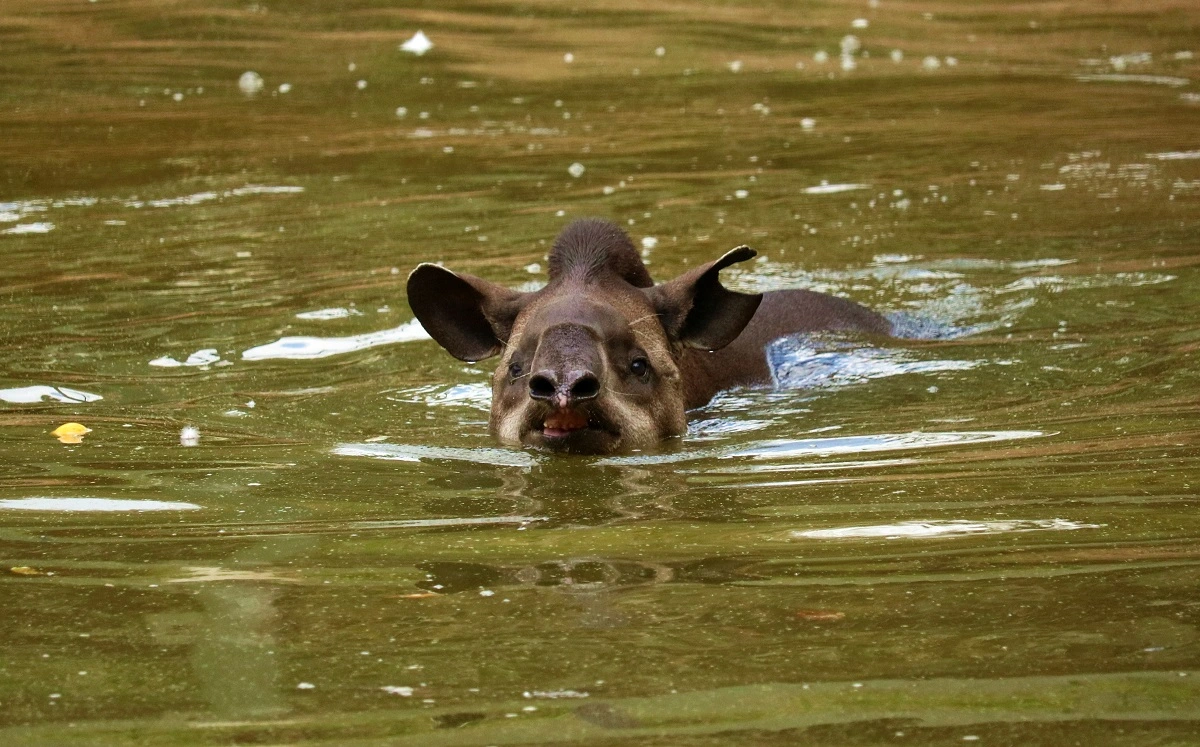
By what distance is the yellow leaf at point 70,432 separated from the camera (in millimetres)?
7621

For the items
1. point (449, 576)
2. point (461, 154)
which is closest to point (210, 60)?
point (461, 154)

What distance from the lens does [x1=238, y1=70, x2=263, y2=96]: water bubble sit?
19250 mm

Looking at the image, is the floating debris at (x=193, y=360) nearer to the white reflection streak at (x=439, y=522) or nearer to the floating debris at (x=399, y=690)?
the white reflection streak at (x=439, y=522)

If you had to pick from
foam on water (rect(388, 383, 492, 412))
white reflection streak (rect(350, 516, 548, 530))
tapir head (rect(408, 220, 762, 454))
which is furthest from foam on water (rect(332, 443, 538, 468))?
foam on water (rect(388, 383, 492, 412))

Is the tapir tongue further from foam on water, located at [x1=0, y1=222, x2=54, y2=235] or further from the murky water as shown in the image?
foam on water, located at [x1=0, y1=222, x2=54, y2=235]

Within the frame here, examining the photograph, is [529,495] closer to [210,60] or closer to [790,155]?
[790,155]

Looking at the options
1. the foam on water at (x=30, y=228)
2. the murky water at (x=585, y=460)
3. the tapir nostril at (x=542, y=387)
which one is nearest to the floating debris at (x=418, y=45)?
the murky water at (x=585, y=460)

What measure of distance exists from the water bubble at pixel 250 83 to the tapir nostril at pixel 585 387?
12695 millimetres

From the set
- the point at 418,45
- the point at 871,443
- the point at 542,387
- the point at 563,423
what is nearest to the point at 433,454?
the point at 563,423

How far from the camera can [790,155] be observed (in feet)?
53.4

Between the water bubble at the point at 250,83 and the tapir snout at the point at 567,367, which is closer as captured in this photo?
the tapir snout at the point at 567,367

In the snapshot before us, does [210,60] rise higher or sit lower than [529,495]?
higher

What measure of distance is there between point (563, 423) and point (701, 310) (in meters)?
1.55

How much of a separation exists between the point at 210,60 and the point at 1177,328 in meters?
13.2
